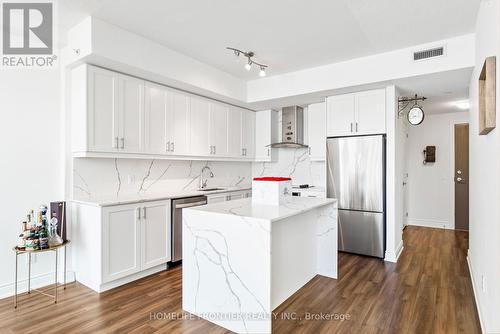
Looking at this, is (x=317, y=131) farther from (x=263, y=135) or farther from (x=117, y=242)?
(x=117, y=242)

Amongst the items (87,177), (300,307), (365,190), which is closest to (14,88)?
(87,177)

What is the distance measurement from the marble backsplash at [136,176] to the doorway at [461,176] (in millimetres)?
4526

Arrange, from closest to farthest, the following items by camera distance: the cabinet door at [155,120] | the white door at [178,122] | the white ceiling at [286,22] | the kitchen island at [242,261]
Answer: the kitchen island at [242,261] < the white ceiling at [286,22] < the cabinet door at [155,120] < the white door at [178,122]

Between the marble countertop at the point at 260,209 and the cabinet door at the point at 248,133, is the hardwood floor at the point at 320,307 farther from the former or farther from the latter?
the cabinet door at the point at 248,133

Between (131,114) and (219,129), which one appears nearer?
(131,114)

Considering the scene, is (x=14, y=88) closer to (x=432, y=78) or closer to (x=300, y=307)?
(x=300, y=307)

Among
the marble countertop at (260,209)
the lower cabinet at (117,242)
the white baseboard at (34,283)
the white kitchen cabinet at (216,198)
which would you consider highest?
the marble countertop at (260,209)

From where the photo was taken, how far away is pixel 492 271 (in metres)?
1.77

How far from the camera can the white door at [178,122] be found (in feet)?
12.2

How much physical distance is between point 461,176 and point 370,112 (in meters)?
3.11

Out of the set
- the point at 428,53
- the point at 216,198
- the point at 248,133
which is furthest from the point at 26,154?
the point at 428,53

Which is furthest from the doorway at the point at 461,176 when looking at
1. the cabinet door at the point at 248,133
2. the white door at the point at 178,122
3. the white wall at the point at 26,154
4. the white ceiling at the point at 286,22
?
the white wall at the point at 26,154

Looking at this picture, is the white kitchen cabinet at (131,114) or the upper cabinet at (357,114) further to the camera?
the upper cabinet at (357,114)

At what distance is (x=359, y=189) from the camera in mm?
3992
